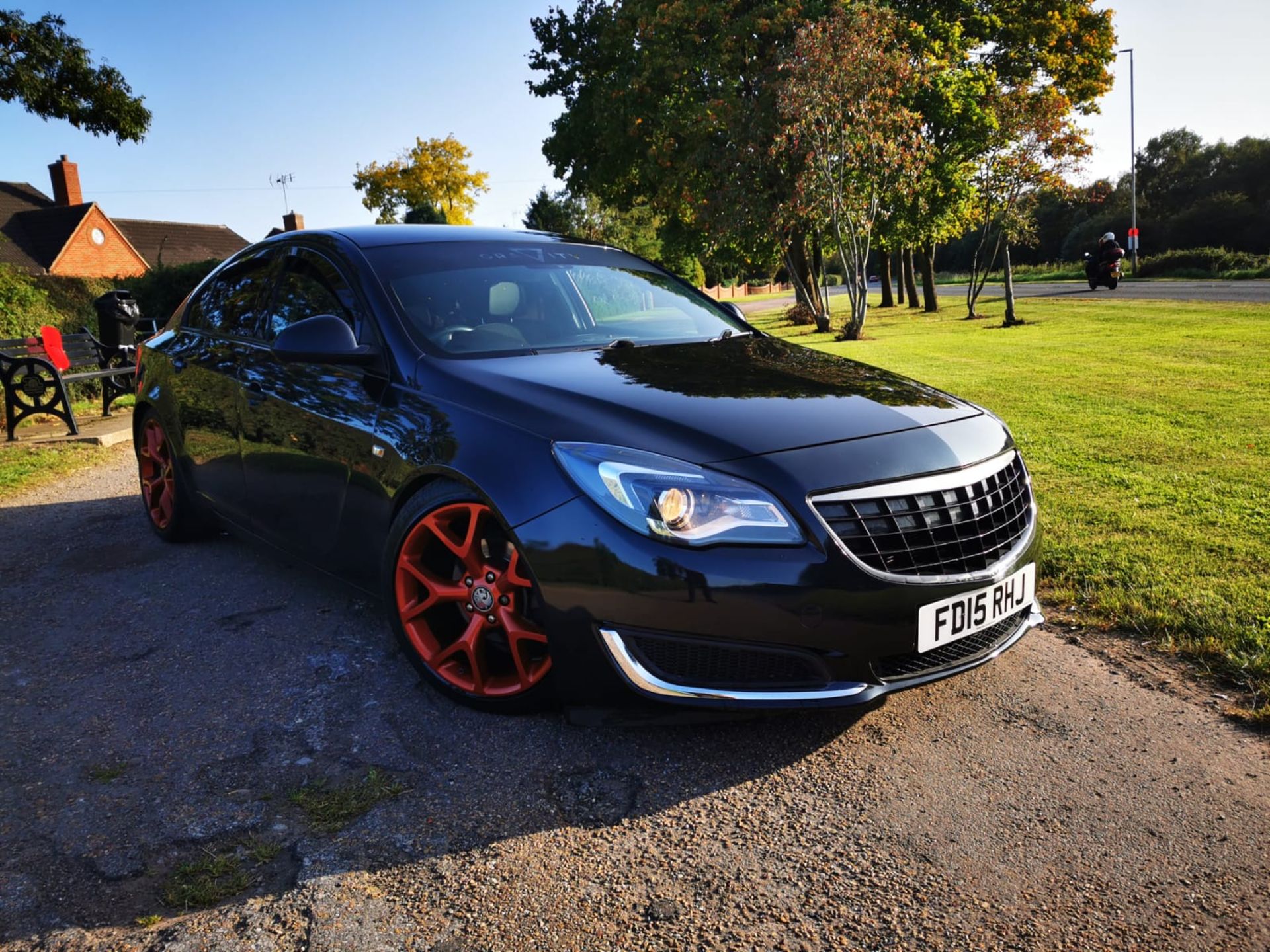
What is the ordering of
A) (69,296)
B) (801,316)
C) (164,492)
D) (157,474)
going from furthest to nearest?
(801,316) → (69,296) → (157,474) → (164,492)

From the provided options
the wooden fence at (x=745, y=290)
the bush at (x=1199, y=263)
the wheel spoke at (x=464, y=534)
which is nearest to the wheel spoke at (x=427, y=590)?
the wheel spoke at (x=464, y=534)

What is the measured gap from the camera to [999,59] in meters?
28.3

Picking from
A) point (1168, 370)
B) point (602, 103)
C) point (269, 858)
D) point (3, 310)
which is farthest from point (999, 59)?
point (269, 858)

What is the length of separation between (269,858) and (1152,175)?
232 ft

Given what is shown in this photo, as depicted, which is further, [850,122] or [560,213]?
[560,213]

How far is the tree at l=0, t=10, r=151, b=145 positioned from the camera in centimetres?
1677

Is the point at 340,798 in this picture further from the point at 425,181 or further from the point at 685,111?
the point at 425,181

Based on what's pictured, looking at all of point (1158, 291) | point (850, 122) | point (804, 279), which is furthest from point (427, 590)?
point (1158, 291)

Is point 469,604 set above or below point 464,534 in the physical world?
below

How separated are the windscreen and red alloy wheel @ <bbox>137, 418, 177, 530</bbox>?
2223 mm

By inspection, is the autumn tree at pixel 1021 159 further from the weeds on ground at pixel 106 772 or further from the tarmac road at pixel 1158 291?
the weeds on ground at pixel 106 772

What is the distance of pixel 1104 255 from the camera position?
30469 millimetres

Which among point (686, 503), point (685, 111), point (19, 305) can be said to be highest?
point (685, 111)

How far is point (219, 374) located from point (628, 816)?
10.1ft
